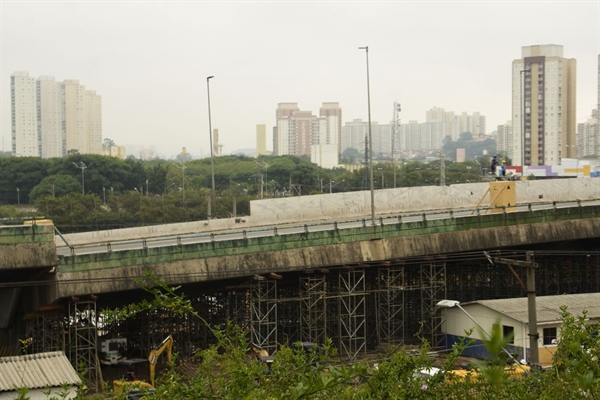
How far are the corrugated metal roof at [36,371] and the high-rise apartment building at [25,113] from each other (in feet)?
582

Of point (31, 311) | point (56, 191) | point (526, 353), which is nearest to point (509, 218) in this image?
point (526, 353)

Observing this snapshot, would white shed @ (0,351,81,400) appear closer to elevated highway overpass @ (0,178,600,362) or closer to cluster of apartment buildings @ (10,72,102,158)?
elevated highway overpass @ (0,178,600,362)

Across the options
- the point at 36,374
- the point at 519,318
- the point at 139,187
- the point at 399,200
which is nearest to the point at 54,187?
the point at 139,187

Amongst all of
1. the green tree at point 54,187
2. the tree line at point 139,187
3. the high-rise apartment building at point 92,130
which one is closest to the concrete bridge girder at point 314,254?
the tree line at point 139,187

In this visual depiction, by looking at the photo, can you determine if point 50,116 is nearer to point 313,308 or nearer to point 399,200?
point 399,200

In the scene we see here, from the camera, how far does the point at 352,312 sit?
2941 centimetres

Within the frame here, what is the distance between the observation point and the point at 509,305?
29250 mm

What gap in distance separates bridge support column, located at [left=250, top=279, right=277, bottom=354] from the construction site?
0.04m

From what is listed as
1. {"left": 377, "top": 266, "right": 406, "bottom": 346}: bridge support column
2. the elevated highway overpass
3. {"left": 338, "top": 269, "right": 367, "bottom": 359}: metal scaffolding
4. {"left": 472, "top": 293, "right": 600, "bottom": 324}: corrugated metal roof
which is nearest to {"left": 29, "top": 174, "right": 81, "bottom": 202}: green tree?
the elevated highway overpass

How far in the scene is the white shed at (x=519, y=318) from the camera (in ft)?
89.1

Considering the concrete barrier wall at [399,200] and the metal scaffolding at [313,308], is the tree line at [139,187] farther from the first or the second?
the metal scaffolding at [313,308]

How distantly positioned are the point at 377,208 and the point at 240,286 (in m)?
14.4

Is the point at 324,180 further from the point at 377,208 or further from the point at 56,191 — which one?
the point at 377,208

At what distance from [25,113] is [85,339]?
180m
